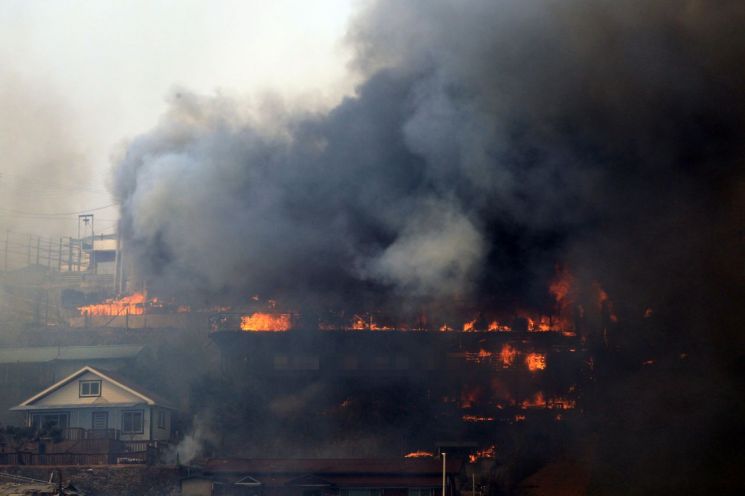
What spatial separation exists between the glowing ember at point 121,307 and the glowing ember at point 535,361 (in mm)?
30988

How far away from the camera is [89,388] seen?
61.4 meters

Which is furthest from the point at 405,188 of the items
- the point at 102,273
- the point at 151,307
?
the point at 102,273

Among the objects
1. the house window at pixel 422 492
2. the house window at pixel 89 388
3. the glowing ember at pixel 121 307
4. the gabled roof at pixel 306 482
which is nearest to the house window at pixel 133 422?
the house window at pixel 89 388

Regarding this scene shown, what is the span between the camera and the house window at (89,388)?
61.2m

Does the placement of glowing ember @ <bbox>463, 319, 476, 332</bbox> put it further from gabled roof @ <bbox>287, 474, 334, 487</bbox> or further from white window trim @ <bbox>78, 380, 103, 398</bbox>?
white window trim @ <bbox>78, 380, 103, 398</bbox>

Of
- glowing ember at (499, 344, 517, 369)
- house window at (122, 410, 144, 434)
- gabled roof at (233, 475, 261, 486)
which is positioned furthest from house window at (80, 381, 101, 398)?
glowing ember at (499, 344, 517, 369)

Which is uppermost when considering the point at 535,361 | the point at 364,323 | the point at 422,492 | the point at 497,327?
the point at 364,323

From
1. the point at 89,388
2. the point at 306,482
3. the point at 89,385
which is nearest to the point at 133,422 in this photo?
the point at 89,388

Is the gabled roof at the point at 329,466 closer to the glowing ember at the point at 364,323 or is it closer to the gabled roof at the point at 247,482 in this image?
the gabled roof at the point at 247,482

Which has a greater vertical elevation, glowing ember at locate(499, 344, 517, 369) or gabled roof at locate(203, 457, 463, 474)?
glowing ember at locate(499, 344, 517, 369)

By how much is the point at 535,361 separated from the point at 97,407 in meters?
27.1

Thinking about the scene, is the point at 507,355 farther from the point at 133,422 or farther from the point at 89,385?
the point at 89,385

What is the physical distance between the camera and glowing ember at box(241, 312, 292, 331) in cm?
6562

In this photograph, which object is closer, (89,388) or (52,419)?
(52,419)
